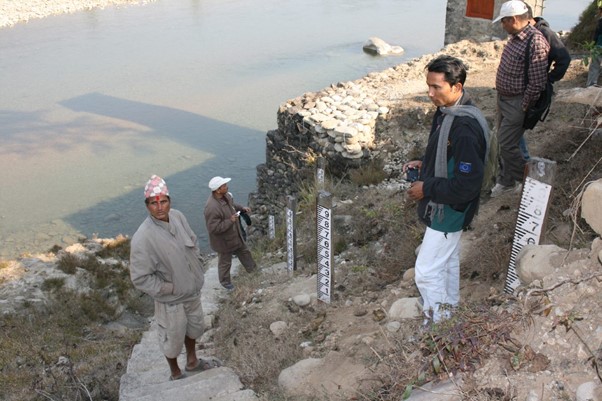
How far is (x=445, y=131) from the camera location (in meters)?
3.20

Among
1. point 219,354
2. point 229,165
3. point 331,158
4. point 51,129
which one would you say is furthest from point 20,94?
point 219,354

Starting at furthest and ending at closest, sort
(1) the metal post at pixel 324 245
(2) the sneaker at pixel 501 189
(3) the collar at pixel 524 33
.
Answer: (2) the sneaker at pixel 501 189 < (3) the collar at pixel 524 33 < (1) the metal post at pixel 324 245

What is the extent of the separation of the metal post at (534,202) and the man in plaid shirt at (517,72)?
1.87 m

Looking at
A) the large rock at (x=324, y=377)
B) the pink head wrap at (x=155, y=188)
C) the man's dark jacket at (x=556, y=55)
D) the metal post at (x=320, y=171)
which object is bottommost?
the metal post at (x=320, y=171)

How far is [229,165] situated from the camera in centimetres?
1848

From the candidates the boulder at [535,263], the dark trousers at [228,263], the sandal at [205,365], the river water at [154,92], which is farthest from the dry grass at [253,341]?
the river water at [154,92]

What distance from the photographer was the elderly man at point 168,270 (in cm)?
396

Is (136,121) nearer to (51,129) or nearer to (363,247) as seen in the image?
(51,129)

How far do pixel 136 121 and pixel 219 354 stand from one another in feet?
60.9

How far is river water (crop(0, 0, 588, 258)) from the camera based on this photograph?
56.8ft

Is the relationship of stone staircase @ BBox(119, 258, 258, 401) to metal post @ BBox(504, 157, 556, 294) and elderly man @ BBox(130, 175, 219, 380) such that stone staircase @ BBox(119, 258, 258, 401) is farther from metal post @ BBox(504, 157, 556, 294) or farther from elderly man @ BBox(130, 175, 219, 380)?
metal post @ BBox(504, 157, 556, 294)

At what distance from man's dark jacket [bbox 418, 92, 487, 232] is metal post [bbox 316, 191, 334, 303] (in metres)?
1.35

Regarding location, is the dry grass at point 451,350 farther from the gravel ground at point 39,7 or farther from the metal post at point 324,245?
the gravel ground at point 39,7

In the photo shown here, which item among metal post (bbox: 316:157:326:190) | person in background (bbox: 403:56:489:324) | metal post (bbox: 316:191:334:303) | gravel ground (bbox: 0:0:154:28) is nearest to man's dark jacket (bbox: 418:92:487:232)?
person in background (bbox: 403:56:489:324)
